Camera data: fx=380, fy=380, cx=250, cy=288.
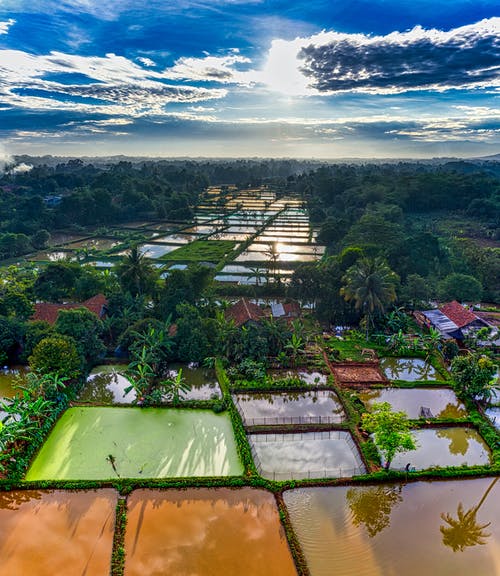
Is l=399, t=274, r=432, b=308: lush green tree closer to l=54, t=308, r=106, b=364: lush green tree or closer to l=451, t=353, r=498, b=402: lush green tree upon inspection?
l=451, t=353, r=498, b=402: lush green tree

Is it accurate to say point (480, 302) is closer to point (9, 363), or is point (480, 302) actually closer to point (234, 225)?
point (9, 363)

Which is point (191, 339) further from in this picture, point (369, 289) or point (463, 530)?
point (463, 530)

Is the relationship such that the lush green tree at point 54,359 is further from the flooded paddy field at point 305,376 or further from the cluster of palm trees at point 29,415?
the flooded paddy field at point 305,376

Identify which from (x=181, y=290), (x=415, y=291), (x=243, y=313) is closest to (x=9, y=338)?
(x=181, y=290)

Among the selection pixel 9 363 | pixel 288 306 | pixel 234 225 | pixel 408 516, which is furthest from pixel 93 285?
pixel 234 225

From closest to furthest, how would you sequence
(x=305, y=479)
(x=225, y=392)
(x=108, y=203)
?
1. (x=305, y=479)
2. (x=225, y=392)
3. (x=108, y=203)

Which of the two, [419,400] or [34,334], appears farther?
[34,334]

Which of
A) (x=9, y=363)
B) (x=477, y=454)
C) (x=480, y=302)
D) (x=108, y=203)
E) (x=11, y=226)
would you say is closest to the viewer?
(x=477, y=454)
